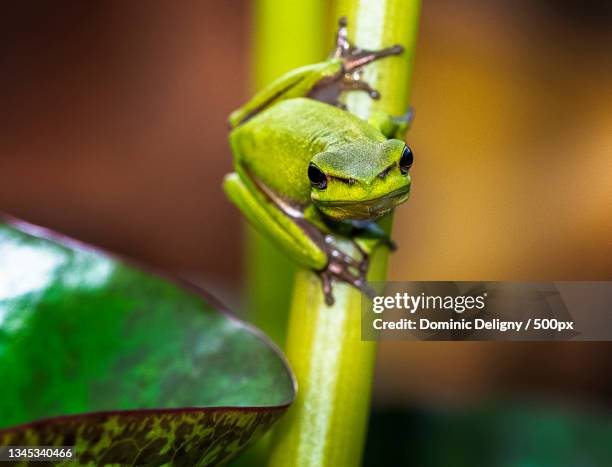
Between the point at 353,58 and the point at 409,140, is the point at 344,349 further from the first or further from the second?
the point at 409,140

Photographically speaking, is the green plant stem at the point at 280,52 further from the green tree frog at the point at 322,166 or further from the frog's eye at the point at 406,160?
the frog's eye at the point at 406,160

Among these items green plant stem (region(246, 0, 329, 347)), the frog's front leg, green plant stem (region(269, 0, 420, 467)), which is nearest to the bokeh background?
green plant stem (region(246, 0, 329, 347))

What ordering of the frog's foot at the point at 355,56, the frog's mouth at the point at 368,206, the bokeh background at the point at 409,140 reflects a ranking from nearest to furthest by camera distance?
1. the frog's foot at the point at 355,56
2. the frog's mouth at the point at 368,206
3. the bokeh background at the point at 409,140

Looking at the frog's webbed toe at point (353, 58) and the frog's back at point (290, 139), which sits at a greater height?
the frog's webbed toe at point (353, 58)

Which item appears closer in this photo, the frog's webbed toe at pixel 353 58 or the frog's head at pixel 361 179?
the frog's webbed toe at pixel 353 58

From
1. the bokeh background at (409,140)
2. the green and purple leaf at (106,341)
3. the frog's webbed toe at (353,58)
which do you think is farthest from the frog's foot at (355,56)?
the bokeh background at (409,140)

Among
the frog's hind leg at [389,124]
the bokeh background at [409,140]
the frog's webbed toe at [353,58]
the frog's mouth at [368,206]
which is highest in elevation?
the frog's webbed toe at [353,58]

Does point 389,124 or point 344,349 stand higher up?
point 389,124

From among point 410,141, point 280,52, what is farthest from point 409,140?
point 280,52
